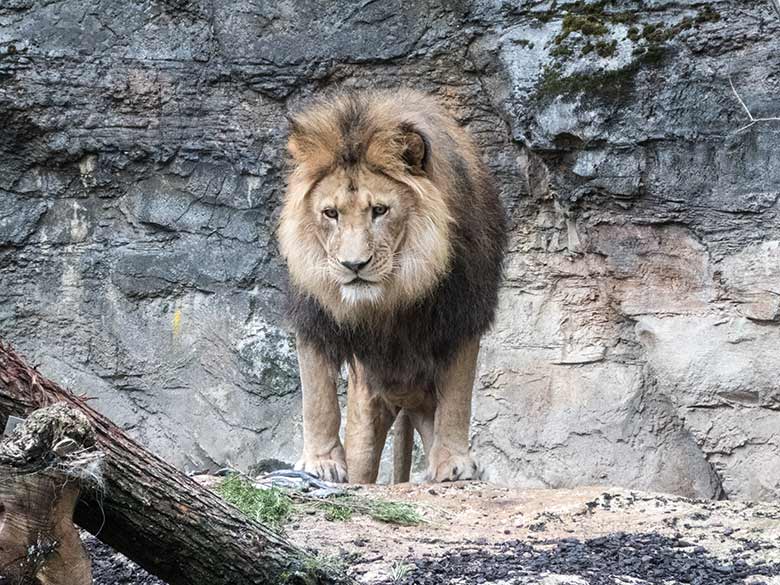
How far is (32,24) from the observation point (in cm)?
798

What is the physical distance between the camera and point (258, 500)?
4.94 meters

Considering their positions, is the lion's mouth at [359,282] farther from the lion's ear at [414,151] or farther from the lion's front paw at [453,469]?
the lion's front paw at [453,469]

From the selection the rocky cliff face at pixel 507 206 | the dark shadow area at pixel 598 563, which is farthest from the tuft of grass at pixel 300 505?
the rocky cliff face at pixel 507 206

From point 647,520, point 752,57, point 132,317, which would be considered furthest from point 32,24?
point 647,520

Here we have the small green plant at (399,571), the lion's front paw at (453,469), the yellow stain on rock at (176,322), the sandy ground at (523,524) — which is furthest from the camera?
the yellow stain on rock at (176,322)

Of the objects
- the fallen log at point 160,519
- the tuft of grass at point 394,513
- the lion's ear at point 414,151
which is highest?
the lion's ear at point 414,151

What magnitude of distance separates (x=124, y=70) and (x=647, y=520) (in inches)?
185

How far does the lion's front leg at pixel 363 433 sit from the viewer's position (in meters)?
6.61

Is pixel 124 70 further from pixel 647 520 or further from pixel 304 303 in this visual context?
pixel 647 520

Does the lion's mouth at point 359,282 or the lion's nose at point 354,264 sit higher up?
the lion's nose at point 354,264

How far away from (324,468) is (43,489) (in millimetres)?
2987

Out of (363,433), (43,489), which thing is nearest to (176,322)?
(363,433)

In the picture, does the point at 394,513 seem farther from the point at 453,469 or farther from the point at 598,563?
the point at 453,469

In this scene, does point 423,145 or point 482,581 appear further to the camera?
point 423,145
